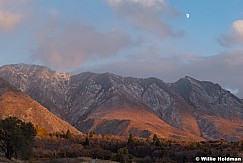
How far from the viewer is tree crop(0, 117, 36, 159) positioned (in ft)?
278

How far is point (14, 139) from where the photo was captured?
84562 mm

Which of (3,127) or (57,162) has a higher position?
(3,127)

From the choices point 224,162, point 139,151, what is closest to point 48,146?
point 139,151

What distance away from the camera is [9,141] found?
85.5m

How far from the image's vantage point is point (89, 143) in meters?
197

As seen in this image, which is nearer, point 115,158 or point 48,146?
point 115,158

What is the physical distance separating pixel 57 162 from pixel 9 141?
1259cm

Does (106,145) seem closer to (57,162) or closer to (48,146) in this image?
(48,146)

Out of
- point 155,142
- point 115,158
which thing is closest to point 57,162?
point 115,158

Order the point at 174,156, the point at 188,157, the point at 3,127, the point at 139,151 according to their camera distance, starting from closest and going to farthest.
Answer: the point at 3,127 → the point at 188,157 → the point at 174,156 → the point at 139,151

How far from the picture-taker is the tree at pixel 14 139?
278ft

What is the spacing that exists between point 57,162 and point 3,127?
50.1ft

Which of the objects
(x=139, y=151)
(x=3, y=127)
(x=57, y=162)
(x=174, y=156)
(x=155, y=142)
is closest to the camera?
(x=57, y=162)

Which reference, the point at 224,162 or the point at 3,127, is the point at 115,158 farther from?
the point at 224,162
